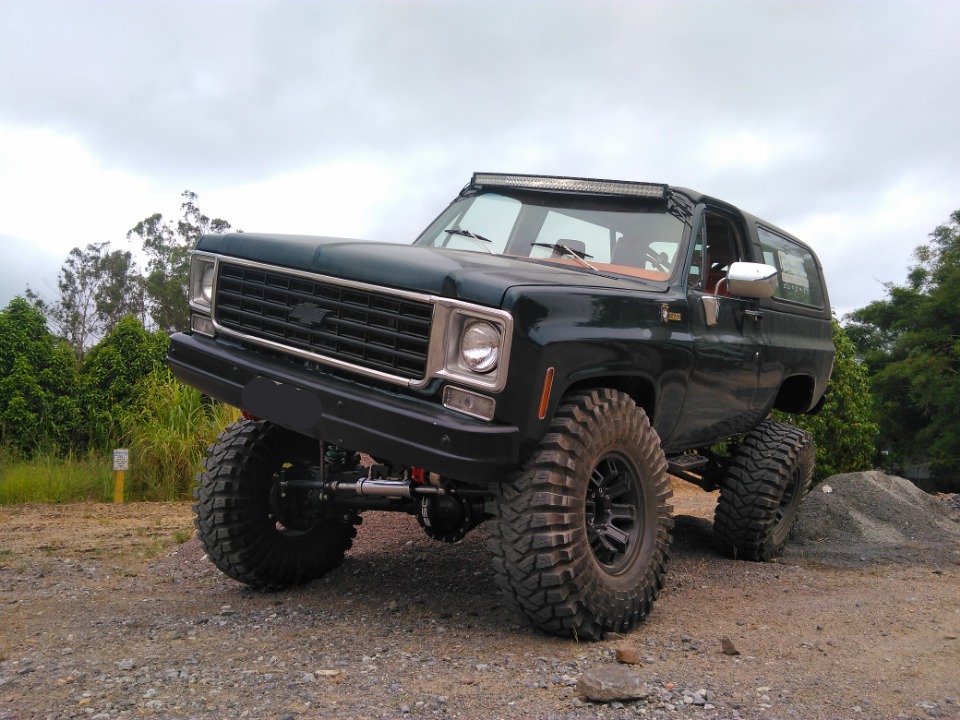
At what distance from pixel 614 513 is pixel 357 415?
125cm

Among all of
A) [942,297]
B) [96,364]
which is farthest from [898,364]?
[96,364]

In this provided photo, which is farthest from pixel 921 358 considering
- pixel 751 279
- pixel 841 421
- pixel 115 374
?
pixel 751 279

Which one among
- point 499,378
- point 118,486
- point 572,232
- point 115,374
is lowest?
point 118,486

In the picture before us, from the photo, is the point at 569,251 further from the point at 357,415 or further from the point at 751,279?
the point at 357,415

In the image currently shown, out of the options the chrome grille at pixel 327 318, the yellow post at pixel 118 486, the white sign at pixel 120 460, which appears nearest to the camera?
the chrome grille at pixel 327 318

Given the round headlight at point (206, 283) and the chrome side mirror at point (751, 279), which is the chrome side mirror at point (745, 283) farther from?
the round headlight at point (206, 283)

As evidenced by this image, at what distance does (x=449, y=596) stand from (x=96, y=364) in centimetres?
1027

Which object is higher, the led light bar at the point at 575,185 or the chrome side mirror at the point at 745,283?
the led light bar at the point at 575,185

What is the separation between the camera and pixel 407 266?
12.2ft

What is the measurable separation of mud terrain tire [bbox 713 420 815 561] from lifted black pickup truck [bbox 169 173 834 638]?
0.54m

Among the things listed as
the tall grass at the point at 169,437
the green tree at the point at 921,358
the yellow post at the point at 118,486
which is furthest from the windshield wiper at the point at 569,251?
the green tree at the point at 921,358

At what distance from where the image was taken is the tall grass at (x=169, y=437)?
37.7 feet

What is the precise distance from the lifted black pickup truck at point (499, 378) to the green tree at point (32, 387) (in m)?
9.26

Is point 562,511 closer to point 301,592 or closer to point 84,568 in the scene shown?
point 301,592
